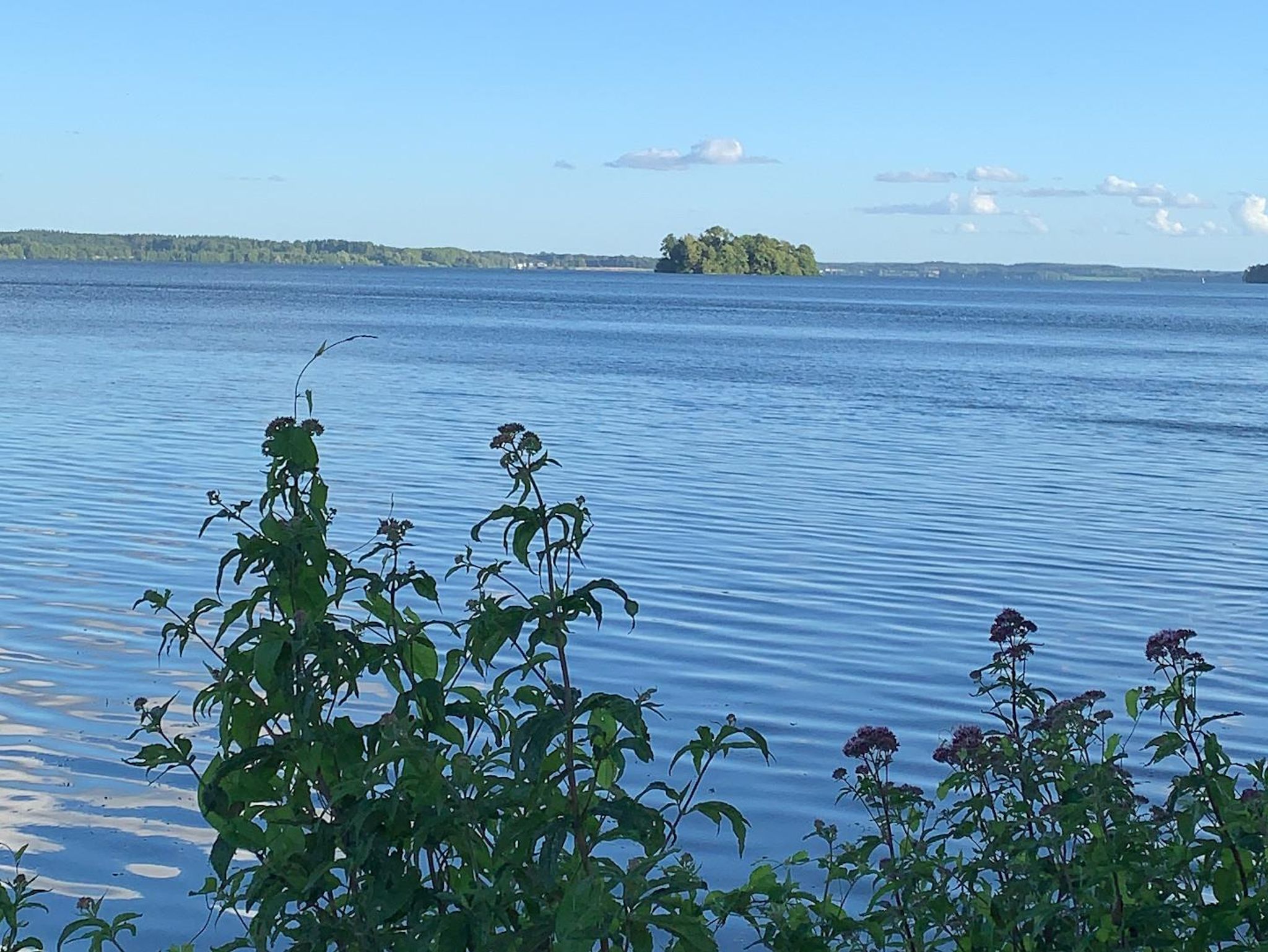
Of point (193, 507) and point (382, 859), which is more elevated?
point (382, 859)

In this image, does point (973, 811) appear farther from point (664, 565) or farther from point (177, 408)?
point (177, 408)

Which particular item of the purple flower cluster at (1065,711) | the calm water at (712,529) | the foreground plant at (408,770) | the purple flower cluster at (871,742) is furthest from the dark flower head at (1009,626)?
the calm water at (712,529)

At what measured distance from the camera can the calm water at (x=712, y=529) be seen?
899 cm

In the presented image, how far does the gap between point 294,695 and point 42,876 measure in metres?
4.16

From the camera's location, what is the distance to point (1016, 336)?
88.1 m

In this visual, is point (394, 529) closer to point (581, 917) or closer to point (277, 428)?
point (277, 428)

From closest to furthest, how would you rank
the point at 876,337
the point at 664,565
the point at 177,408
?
the point at 664,565 → the point at 177,408 → the point at 876,337

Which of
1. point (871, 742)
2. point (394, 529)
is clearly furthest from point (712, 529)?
point (394, 529)

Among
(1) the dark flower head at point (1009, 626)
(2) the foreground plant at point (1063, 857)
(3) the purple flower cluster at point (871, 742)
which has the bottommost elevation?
(2) the foreground plant at point (1063, 857)

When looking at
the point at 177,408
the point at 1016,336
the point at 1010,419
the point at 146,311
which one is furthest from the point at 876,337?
the point at 177,408

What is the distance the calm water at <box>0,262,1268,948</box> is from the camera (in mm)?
8992

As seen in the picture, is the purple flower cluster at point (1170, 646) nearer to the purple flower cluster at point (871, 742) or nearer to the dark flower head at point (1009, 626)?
the dark flower head at point (1009, 626)

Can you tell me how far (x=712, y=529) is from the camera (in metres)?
17.0

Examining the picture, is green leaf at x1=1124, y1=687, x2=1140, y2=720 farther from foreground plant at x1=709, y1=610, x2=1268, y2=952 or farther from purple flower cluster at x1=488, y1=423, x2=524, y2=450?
purple flower cluster at x1=488, y1=423, x2=524, y2=450
